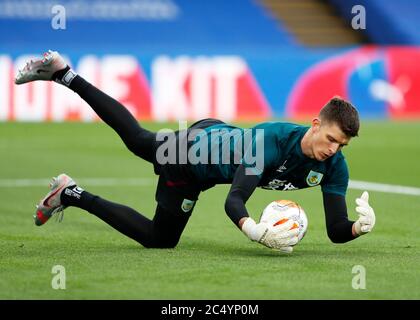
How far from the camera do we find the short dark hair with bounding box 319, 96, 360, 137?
7172 mm

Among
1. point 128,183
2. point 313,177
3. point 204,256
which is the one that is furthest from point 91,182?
point 313,177

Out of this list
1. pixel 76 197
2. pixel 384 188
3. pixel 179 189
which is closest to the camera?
pixel 179 189

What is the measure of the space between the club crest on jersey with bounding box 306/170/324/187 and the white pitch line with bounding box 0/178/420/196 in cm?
502

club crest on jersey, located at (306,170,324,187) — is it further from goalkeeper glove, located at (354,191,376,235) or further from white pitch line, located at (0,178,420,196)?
white pitch line, located at (0,178,420,196)

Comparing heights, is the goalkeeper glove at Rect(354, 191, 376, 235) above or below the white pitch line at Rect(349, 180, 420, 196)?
below

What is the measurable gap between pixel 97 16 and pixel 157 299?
80.2 ft

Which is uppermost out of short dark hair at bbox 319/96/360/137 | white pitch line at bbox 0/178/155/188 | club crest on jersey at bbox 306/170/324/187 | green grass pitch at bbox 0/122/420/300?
short dark hair at bbox 319/96/360/137

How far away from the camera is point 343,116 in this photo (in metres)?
7.19

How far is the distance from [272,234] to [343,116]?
1061 mm

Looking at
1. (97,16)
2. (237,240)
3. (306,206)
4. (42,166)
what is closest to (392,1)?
(97,16)

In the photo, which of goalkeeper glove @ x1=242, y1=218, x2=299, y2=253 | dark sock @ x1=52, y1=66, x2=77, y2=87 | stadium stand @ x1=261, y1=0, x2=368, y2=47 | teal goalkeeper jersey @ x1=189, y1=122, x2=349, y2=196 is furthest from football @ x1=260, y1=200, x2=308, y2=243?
stadium stand @ x1=261, y1=0, x2=368, y2=47

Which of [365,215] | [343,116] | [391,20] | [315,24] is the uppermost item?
[315,24]

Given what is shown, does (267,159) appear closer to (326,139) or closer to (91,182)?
(326,139)
